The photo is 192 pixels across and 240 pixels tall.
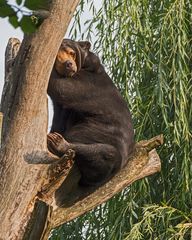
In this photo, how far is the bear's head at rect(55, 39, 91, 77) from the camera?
3.95 m

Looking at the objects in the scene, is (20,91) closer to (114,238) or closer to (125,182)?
(125,182)

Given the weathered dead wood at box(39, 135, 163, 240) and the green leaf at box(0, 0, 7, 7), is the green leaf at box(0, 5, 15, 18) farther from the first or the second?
the weathered dead wood at box(39, 135, 163, 240)

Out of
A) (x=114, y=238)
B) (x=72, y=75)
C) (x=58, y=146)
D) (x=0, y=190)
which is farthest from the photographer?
(x=114, y=238)

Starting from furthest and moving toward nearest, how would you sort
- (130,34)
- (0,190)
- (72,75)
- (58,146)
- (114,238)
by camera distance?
(130,34)
(114,238)
(72,75)
(58,146)
(0,190)

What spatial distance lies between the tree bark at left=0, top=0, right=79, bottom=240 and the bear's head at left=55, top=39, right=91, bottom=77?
0.90 meters

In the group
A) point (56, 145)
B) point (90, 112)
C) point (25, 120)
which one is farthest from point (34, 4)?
point (90, 112)

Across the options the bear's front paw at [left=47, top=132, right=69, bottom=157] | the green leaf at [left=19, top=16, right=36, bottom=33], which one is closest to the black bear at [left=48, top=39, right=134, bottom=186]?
the bear's front paw at [left=47, top=132, right=69, bottom=157]

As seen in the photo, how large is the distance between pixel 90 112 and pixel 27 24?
9.56 feet

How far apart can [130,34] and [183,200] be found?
1.38m

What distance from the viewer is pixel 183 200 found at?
18.0ft

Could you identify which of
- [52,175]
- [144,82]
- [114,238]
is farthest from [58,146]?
[144,82]

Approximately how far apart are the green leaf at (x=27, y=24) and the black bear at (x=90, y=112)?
243 centimetres

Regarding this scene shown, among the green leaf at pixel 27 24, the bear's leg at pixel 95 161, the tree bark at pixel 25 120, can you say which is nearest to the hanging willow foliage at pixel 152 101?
the bear's leg at pixel 95 161

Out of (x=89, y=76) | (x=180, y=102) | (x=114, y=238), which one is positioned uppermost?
(x=89, y=76)
